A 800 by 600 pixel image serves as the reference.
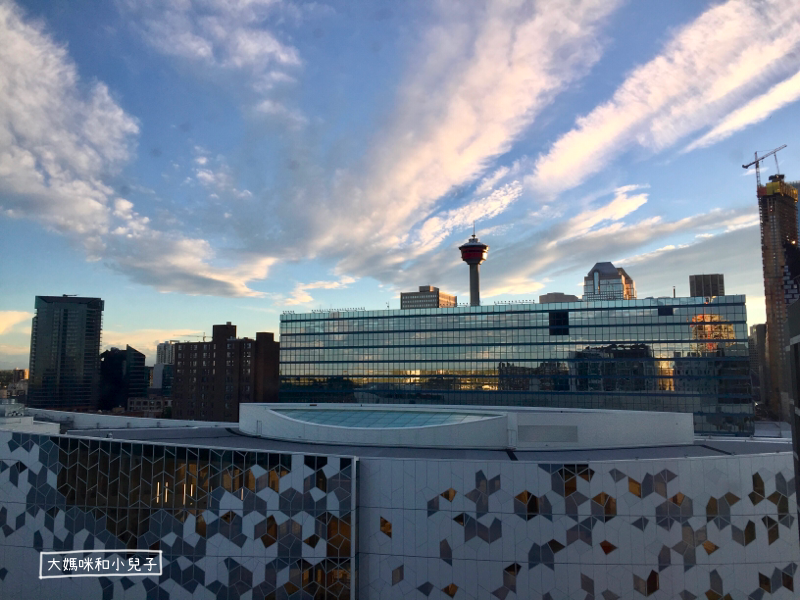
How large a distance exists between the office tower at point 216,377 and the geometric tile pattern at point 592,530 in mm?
126945

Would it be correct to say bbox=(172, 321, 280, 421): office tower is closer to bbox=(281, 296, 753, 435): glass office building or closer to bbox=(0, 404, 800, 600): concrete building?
bbox=(281, 296, 753, 435): glass office building

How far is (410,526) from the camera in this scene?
28.8m

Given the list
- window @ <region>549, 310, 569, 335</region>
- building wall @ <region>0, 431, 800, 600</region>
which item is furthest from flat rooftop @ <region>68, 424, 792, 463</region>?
window @ <region>549, 310, 569, 335</region>

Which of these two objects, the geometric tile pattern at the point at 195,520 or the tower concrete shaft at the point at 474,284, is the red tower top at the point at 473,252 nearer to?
the tower concrete shaft at the point at 474,284

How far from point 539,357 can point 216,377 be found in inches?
3776

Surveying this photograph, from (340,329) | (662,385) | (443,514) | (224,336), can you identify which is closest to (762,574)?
(443,514)

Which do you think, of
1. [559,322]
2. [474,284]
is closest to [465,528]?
[559,322]

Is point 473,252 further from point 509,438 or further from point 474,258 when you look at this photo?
point 509,438

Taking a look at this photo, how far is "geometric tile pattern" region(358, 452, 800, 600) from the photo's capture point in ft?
91.5

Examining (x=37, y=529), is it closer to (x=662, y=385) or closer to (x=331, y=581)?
(x=331, y=581)

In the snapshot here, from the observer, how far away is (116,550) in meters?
31.2

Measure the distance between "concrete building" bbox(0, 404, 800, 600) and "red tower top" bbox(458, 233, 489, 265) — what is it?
10073 centimetres

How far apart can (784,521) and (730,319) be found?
6987 cm

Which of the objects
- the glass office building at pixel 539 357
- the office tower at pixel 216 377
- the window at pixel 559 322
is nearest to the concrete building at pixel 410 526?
the glass office building at pixel 539 357
